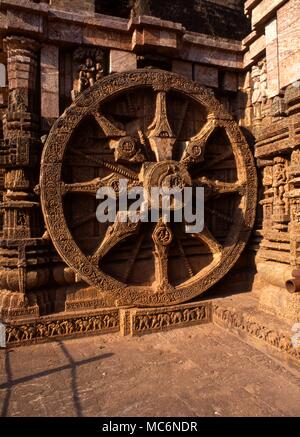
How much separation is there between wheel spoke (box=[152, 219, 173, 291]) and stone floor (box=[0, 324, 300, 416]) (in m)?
0.85

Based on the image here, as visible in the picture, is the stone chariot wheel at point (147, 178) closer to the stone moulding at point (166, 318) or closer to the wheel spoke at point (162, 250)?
the wheel spoke at point (162, 250)

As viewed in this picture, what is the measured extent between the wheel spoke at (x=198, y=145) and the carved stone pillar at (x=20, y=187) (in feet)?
8.10

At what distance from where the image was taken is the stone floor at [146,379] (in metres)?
3.41

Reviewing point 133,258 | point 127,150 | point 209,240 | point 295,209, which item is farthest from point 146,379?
point 127,150

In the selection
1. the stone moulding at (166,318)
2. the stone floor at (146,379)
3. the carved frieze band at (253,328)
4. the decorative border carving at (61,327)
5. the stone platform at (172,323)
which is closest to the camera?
the stone floor at (146,379)

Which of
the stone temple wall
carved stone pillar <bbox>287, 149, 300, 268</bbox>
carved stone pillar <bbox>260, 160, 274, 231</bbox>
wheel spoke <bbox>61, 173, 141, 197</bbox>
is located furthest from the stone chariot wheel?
carved stone pillar <bbox>287, 149, 300, 268</bbox>

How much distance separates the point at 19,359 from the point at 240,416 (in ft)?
9.58

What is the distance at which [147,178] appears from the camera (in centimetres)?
544

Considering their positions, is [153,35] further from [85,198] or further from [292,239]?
[292,239]

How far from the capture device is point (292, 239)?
191 inches

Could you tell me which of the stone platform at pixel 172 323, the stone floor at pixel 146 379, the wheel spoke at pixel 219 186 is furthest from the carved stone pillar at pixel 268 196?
the stone floor at pixel 146 379

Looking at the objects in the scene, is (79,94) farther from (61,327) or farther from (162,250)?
(61,327)

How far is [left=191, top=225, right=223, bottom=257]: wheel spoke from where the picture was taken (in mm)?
5883

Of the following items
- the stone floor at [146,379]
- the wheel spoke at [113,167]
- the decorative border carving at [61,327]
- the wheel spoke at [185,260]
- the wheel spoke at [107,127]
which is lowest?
the stone floor at [146,379]
